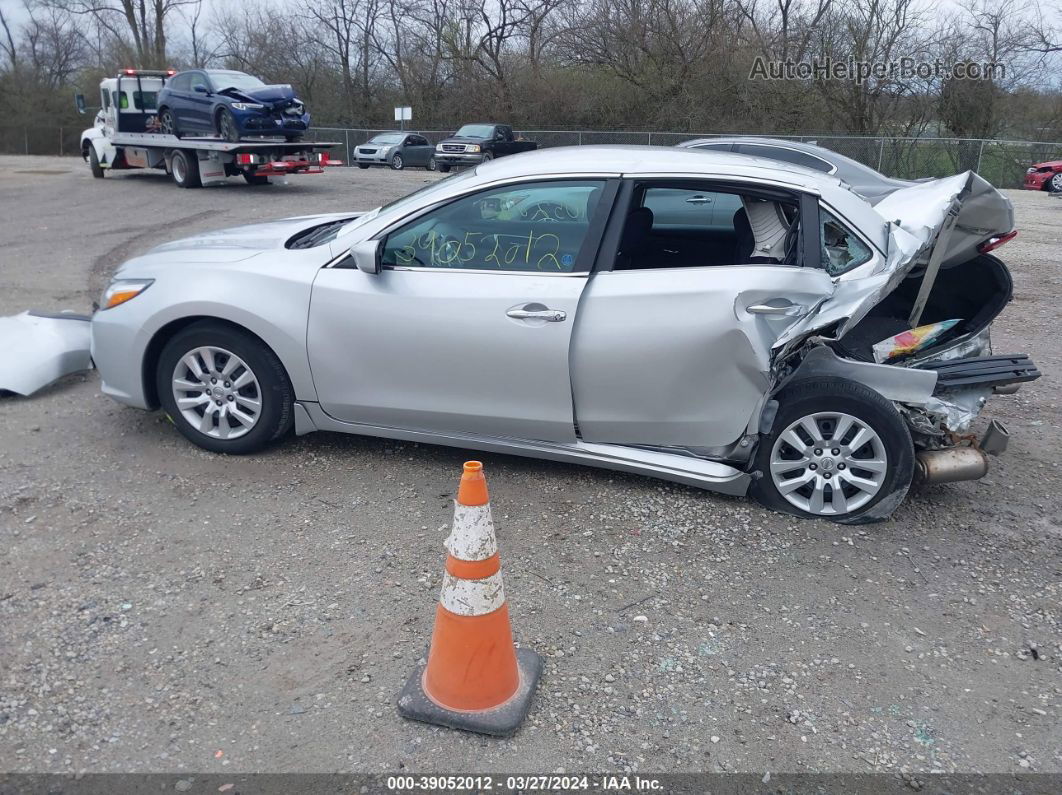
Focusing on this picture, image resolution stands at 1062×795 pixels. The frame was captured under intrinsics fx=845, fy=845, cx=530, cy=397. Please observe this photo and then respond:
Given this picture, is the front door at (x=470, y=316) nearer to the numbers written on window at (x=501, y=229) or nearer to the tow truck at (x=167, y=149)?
the numbers written on window at (x=501, y=229)

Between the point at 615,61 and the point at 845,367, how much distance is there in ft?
116

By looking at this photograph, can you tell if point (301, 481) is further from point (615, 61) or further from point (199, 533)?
point (615, 61)

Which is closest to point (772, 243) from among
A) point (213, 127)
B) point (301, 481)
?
point (301, 481)

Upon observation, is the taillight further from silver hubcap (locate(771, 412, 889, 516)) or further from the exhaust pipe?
silver hubcap (locate(771, 412, 889, 516))

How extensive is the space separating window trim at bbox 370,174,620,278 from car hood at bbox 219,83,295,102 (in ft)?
50.0

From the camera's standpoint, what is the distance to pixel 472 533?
2676mm

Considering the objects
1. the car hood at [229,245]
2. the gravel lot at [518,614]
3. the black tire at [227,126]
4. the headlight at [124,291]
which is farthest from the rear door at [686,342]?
the black tire at [227,126]

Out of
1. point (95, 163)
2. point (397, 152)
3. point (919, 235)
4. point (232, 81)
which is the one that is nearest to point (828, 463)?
point (919, 235)

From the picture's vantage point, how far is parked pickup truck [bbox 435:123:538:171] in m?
27.5

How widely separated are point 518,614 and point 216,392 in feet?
7.24

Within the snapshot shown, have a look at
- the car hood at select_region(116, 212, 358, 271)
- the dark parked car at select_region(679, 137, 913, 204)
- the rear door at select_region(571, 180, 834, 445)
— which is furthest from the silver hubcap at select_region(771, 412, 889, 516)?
the dark parked car at select_region(679, 137, 913, 204)

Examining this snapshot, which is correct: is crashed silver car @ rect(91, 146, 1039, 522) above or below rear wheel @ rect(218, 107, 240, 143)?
below

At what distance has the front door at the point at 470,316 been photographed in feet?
13.3

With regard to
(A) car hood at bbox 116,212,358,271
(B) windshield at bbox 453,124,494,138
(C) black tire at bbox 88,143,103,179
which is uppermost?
(B) windshield at bbox 453,124,494,138
